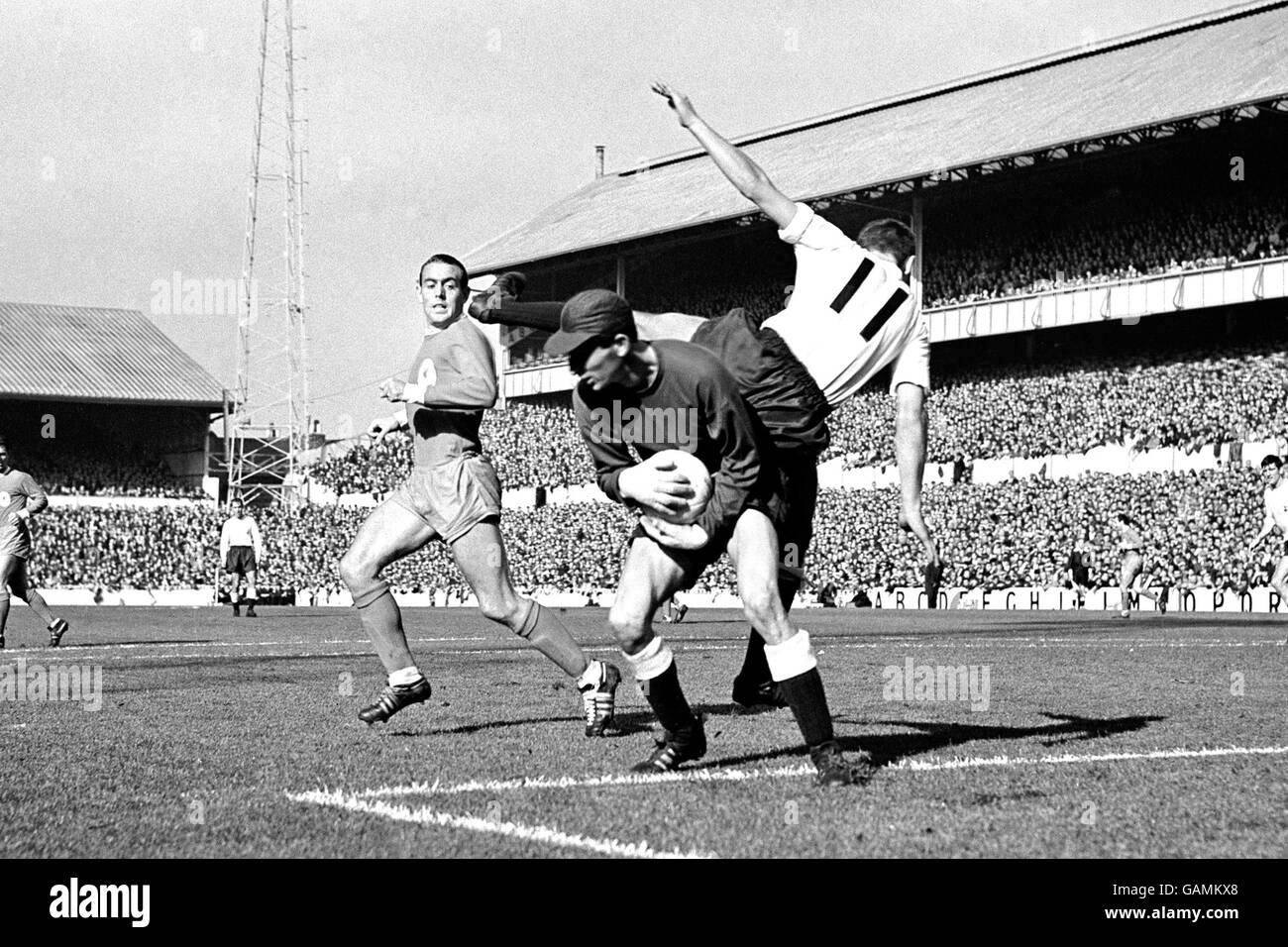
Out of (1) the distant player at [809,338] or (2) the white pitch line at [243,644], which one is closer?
(1) the distant player at [809,338]

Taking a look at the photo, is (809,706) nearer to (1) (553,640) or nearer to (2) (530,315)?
(2) (530,315)

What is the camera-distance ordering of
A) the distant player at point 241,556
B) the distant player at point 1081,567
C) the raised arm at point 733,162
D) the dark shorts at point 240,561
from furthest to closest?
1. the distant player at point 1081,567
2. the dark shorts at point 240,561
3. the distant player at point 241,556
4. the raised arm at point 733,162

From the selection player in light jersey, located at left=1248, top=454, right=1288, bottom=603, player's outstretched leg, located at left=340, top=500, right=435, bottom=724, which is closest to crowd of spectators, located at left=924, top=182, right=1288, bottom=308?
player in light jersey, located at left=1248, top=454, right=1288, bottom=603

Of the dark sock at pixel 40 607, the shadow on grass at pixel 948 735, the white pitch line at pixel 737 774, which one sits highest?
the dark sock at pixel 40 607

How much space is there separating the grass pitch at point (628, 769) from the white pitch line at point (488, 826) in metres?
0.01

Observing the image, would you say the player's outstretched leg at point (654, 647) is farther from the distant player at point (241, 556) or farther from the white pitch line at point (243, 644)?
the distant player at point (241, 556)

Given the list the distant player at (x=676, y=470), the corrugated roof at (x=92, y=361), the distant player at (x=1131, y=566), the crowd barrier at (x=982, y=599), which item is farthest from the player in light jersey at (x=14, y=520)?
the corrugated roof at (x=92, y=361)

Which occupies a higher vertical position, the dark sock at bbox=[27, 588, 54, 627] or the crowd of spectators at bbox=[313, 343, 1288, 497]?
the crowd of spectators at bbox=[313, 343, 1288, 497]

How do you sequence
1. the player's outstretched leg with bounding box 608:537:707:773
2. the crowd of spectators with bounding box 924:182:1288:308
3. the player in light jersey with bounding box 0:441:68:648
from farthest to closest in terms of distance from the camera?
the crowd of spectators with bounding box 924:182:1288:308, the player in light jersey with bounding box 0:441:68:648, the player's outstretched leg with bounding box 608:537:707:773

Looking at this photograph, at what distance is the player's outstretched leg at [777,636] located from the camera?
6.26m

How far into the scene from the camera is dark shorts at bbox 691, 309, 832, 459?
22.1 ft

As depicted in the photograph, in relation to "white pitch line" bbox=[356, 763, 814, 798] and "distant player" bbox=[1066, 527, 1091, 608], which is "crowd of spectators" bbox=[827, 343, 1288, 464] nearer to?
"distant player" bbox=[1066, 527, 1091, 608]

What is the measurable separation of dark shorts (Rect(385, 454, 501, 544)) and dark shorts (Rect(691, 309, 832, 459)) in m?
2.16
